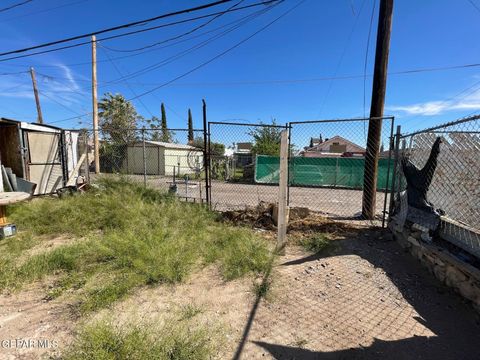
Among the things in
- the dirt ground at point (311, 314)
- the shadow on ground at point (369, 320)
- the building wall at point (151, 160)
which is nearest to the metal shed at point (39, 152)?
the dirt ground at point (311, 314)

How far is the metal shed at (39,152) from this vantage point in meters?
7.99

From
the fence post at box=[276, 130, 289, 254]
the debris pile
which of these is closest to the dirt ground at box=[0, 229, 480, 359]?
the fence post at box=[276, 130, 289, 254]

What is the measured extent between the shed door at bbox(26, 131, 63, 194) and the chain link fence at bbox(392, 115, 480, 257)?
33.6 ft

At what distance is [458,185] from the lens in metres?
3.53

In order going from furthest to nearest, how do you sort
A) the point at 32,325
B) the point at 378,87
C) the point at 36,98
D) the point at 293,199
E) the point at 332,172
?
the point at 36,98 < the point at 332,172 < the point at 293,199 < the point at 378,87 < the point at 32,325

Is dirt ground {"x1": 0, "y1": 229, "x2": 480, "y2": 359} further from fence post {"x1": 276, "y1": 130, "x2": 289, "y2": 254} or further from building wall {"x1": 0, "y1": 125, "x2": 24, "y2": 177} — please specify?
building wall {"x1": 0, "y1": 125, "x2": 24, "y2": 177}

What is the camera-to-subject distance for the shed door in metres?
8.30

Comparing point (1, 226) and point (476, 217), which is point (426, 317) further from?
point (1, 226)

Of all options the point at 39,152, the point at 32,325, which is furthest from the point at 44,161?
the point at 32,325

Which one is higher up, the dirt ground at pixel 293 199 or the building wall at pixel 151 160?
the building wall at pixel 151 160

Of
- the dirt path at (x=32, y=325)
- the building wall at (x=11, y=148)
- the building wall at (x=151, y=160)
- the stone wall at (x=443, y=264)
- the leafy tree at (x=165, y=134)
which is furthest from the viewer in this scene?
the leafy tree at (x=165, y=134)

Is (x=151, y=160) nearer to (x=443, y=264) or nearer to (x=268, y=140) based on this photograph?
(x=268, y=140)

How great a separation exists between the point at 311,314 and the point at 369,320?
0.59 m

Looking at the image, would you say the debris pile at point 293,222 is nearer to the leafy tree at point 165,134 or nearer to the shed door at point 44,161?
the shed door at point 44,161
